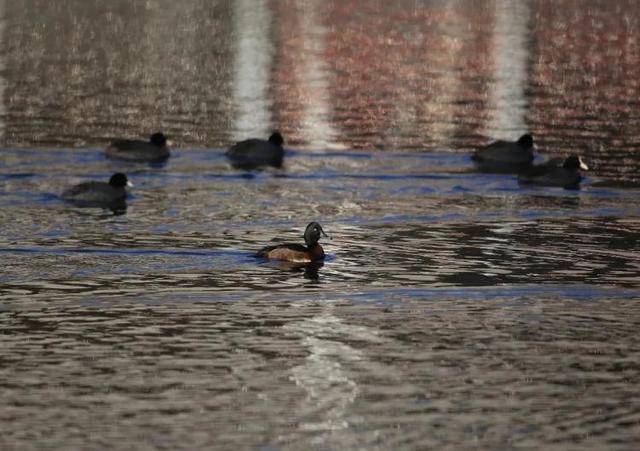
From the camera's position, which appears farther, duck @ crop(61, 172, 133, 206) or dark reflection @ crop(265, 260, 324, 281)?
duck @ crop(61, 172, 133, 206)

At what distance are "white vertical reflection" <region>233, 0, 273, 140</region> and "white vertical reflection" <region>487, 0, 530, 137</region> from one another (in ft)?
24.1

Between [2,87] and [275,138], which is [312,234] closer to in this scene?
[275,138]

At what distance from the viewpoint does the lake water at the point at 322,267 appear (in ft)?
70.5

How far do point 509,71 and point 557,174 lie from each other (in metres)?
27.7

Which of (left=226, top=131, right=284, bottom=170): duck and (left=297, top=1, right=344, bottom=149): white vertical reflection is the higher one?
(left=297, top=1, right=344, bottom=149): white vertical reflection

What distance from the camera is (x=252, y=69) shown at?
69.8 meters

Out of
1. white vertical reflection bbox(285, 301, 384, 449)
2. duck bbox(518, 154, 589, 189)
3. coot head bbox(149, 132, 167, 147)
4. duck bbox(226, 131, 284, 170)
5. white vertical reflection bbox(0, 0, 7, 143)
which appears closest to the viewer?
white vertical reflection bbox(285, 301, 384, 449)

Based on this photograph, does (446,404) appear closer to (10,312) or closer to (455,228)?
(10,312)

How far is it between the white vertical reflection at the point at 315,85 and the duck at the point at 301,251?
16.1m

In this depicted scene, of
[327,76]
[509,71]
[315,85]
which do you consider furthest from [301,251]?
[509,71]

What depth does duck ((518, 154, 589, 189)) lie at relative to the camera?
4272cm

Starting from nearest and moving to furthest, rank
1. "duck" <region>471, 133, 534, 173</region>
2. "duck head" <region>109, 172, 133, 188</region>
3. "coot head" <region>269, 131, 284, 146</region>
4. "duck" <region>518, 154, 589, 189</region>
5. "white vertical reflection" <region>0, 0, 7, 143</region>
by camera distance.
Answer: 1. "duck head" <region>109, 172, 133, 188</region>
2. "duck" <region>518, 154, 589, 189</region>
3. "duck" <region>471, 133, 534, 173</region>
4. "coot head" <region>269, 131, 284, 146</region>
5. "white vertical reflection" <region>0, 0, 7, 143</region>

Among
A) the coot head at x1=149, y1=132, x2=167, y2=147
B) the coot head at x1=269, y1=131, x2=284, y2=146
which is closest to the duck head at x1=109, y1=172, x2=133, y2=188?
the coot head at x1=149, y1=132, x2=167, y2=147

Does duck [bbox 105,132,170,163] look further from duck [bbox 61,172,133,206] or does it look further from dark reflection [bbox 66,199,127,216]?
dark reflection [bbox 66,199,127,216]
